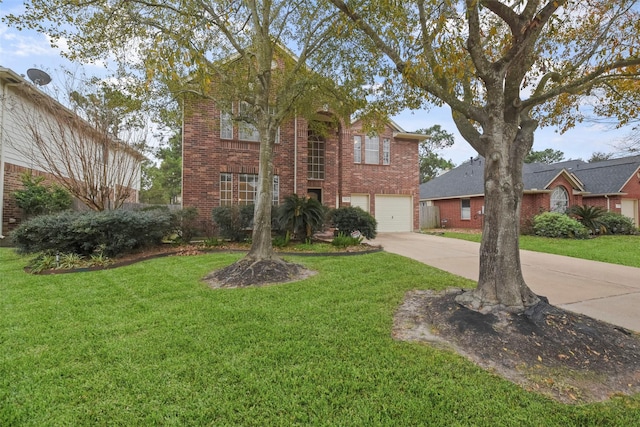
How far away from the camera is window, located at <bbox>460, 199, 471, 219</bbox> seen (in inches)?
739

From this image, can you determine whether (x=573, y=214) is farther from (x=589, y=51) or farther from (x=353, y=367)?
(x=353, y=367)

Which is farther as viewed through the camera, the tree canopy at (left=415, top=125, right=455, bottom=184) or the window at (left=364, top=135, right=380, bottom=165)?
the tree canopy at (left=415, top=125, right=455, bottom=184)

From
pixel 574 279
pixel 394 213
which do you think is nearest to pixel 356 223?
pixel 574 279

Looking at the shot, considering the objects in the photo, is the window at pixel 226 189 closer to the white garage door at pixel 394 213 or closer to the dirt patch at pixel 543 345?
the white garage door at pixel 394 213

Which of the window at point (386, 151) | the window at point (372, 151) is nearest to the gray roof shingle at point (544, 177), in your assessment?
the window at point (386, 151)

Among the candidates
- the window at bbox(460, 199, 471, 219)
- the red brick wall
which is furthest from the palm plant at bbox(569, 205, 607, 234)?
the red brick wall

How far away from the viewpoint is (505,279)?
3643 mm

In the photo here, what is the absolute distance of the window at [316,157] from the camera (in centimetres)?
1418

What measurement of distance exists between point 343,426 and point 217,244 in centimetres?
793

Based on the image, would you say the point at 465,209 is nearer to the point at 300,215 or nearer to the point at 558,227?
the point at 558,227

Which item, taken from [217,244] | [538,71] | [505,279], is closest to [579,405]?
[505,279]

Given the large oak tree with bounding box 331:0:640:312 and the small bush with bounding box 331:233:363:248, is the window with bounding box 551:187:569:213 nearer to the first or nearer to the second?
the small bush with bounding box 331:233:363:248

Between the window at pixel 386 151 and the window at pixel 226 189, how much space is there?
26.0 ft

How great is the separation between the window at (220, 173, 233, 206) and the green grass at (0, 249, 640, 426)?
7225 mm
